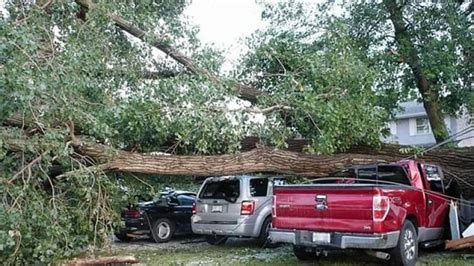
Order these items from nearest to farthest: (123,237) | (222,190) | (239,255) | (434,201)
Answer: (434,201), (239,255), (222,190), (123,237)

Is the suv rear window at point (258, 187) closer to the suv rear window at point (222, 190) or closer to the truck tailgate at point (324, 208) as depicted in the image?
the suv rear window at point (222, 190)

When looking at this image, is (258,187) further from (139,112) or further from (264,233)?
(139,112)

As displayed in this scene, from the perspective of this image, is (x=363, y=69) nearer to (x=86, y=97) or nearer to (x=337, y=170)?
(x=337, y=170)

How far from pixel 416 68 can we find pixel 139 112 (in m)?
7.27

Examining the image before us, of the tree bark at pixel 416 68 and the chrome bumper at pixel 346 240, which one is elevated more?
the tree bark at pixel 416 68

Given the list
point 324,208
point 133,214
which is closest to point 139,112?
point 324,208

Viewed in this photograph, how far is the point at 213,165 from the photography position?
31.6ft

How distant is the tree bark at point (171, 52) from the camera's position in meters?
10.1

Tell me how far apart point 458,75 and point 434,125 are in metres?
2.01

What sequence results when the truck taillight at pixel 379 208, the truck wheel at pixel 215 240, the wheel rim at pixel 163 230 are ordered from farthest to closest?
1. the wheel rim at pixel 163 230
2. the truck wheel at pixel 215 240
3. the truck taillight at pixel 379 208

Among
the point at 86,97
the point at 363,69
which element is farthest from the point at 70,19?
the point at 363,69

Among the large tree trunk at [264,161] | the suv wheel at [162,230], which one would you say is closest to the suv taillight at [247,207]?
the large tree trunk at [264,161]

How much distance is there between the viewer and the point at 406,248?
25.6 ft

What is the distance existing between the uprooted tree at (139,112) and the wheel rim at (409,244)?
2.28 m
